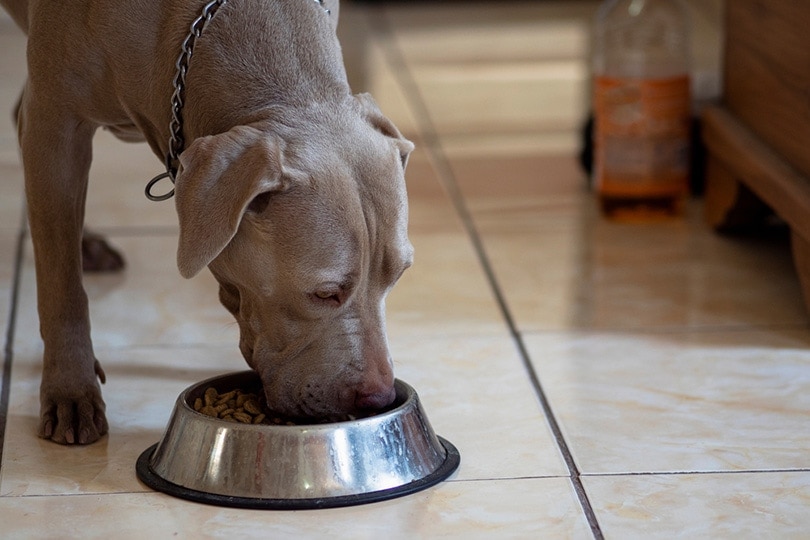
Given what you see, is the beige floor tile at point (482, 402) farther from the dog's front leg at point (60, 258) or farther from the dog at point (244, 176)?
the dog's front leg at point (60, 258)

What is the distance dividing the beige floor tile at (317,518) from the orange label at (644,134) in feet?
5.05

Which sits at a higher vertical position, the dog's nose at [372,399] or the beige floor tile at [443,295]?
the dog's nose at [372,399]

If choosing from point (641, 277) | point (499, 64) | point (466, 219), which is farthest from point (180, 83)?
point (499, 64)

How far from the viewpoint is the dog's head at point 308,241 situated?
1.62 meters

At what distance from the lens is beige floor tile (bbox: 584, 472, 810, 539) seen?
5.32 feet

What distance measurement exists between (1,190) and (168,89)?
5.95 feet

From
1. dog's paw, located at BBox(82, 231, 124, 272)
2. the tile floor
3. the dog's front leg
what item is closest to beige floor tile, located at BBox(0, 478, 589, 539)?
the tile floor

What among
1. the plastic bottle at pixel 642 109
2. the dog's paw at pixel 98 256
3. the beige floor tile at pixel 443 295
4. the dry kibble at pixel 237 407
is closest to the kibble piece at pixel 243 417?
the dry kibble at pixel 237 407

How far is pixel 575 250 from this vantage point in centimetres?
297

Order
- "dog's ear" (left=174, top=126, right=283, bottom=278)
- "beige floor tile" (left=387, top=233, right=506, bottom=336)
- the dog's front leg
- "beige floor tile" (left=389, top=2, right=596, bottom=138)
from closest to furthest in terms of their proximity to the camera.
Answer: "dog's ear" (left=174, top=126, right=283, bottom=278) < the dog's front leg < "beige floor tile" (left=387, top=233, right=506, bottom=336) < "beige floor tile" (left=389, top=2, right=596, bottom=138)

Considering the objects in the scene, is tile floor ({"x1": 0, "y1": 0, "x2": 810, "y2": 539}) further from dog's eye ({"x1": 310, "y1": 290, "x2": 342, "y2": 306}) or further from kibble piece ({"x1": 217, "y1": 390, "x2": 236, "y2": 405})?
dog's eye ({"x1": 310, "y1": 290, "x2": 342, "y2": 306})

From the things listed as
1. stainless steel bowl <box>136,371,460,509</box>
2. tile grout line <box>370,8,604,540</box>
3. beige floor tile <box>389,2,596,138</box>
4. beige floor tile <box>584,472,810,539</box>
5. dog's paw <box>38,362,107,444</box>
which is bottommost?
beige floor tile <box>389,2,596,138</box>

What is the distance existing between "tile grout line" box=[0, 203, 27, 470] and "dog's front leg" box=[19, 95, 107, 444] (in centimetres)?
10

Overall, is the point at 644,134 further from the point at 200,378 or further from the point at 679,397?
the point at 200,378
